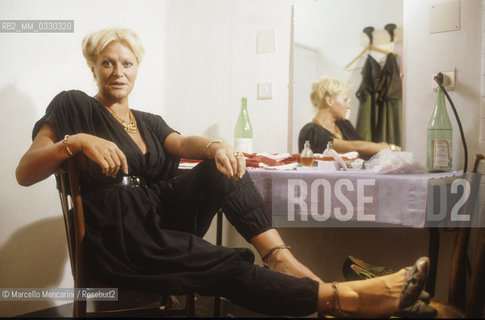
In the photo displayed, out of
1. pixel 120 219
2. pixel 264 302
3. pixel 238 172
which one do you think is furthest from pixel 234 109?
pixel 264 302

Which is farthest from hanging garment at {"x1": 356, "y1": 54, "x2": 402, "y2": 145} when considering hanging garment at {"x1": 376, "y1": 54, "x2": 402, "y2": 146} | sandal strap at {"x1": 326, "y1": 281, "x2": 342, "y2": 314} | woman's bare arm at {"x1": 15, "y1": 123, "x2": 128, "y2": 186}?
woman's bare arm at {"x1": 15, "y1": 123, "x2": 128, "y2": 186}

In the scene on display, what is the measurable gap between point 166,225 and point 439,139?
1072mm

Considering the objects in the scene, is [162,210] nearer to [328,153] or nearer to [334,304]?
[334,304]

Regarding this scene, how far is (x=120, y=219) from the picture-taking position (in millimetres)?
1043

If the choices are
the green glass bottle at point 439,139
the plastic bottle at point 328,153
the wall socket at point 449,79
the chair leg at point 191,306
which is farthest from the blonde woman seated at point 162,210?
the wall socket at point 449,79

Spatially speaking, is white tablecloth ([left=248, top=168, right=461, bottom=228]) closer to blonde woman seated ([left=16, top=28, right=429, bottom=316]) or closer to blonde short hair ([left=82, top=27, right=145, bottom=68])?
blonde woman seated ([left=16, top=28, right=429, bottom=316])

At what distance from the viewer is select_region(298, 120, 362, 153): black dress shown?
1.71 meters

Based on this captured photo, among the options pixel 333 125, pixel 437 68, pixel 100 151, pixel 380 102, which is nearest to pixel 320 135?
pixel 333 125

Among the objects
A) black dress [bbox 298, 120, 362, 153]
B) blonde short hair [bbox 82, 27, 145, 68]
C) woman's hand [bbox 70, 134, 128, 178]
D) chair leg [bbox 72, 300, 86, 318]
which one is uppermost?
blonde short hair [bbox 82, 27, 145, 68]

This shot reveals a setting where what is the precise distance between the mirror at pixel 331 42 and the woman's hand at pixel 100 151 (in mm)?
1112

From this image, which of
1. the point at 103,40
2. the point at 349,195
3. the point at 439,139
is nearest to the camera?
the point at 349,195

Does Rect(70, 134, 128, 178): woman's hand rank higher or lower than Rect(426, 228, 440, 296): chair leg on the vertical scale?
higher

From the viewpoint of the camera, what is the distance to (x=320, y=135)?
1812 mm

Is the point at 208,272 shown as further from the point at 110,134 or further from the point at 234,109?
the point at 234,109
